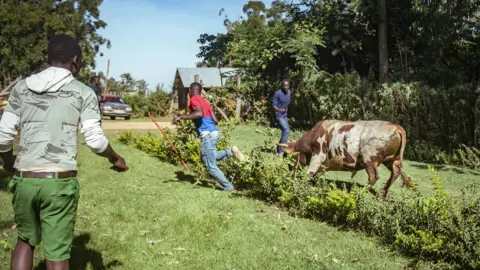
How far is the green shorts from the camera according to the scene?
10.7 ft

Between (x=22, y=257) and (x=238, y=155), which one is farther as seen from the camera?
(x=238, y=155)

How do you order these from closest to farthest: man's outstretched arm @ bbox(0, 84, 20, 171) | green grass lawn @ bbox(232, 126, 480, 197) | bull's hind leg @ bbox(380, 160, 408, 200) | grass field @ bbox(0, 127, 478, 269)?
1. man's outstretched arm @ bbox(0, 84, 20, 171)
2. grass field @ bbox(0, 127, 478, 269)
3. bull's hind leg @ bbox(380, 160, 408, 200)
4. green grass lawn @ bbox(232, 126, 480, 197)

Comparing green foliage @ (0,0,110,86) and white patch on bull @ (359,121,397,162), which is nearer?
white patch on bull @ (359,121,397,162)

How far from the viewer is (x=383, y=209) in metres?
5.62

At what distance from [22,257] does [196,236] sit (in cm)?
257

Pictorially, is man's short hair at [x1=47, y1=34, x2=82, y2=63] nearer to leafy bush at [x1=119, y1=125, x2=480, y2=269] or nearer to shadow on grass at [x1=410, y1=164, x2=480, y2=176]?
leafy bush at [x1=119, y1=125, x2=480, y2=269]

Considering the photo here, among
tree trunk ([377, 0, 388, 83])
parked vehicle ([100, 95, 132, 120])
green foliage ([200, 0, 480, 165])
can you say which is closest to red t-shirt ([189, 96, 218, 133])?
green foliage ([200, 0, 480, 165])

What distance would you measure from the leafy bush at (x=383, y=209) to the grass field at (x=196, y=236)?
0.22 meters

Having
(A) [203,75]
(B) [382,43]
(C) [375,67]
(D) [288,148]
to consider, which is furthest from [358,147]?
(A) [203,75]

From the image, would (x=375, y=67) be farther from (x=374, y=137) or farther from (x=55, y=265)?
(x=55, y=265)

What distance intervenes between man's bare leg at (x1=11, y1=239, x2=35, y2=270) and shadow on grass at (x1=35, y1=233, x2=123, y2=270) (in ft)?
4.24

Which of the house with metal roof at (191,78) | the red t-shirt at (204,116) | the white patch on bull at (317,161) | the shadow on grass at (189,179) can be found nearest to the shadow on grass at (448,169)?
the white patch on bull at (317,161)

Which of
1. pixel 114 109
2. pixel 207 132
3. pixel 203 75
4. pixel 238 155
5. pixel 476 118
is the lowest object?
pixel 114 109

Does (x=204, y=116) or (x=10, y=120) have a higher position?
(x=10, y=120)
